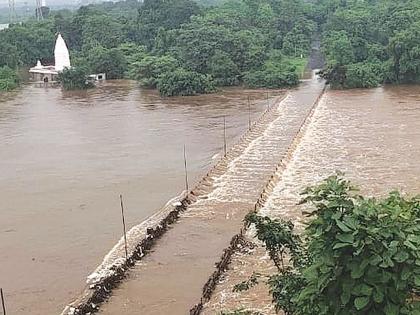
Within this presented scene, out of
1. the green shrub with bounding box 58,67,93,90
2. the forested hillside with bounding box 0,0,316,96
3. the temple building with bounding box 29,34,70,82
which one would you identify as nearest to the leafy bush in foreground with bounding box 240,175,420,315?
the forested hillside with bounding box 0,0,316,96

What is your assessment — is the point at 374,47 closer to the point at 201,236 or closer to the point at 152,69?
the point at 152,69

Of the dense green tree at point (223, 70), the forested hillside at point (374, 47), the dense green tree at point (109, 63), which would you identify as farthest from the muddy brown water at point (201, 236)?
the dense green tree at point (109, 63)

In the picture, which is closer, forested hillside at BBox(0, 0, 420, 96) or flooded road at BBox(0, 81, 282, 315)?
flooded road at BBox(0, 81, 282, 315)

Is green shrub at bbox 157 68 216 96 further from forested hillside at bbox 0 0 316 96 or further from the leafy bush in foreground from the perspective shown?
the leafy bush in foreground

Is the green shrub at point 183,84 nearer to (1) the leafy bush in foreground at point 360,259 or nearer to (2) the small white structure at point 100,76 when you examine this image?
(2) the small white structure at point 100,76

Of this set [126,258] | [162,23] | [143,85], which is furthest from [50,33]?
[126,258]
